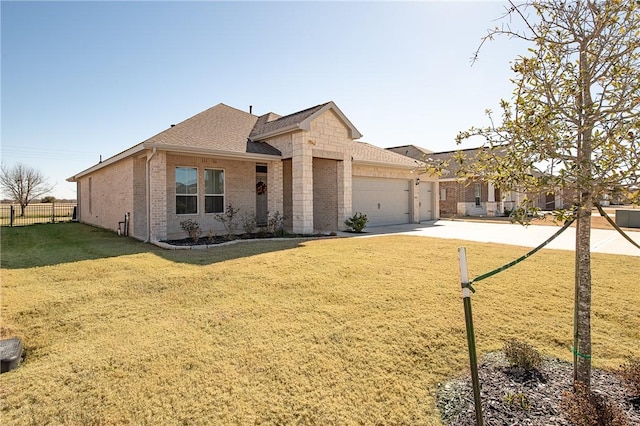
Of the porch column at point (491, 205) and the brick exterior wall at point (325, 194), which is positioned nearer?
the brick exterior wall at point (325, 194)

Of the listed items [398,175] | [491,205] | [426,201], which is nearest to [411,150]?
[491,205]

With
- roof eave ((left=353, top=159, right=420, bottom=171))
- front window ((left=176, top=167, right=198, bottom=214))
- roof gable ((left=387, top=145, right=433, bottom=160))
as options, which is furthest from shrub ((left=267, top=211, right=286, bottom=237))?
roof gable ((left=387, top=145, right=433, bottom=160))

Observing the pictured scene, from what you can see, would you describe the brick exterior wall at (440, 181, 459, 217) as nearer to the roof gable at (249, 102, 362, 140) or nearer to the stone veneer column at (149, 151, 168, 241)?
the roof gable at (249, 102, 362, 140)

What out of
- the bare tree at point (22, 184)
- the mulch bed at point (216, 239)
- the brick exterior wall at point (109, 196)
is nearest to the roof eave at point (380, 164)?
the mulch bed at point (216, 239)

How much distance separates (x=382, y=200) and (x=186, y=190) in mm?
10319

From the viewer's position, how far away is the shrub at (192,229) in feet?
37.8

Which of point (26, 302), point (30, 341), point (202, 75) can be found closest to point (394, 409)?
point (30, 341)

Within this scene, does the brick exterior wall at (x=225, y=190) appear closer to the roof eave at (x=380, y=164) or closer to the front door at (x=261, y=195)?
the front door at (x=261, y=195)

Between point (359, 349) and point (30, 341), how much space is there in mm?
3886

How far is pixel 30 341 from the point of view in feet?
12.6

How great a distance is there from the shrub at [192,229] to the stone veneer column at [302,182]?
157 inches

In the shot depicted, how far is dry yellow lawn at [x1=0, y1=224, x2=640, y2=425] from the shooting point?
2.68 meters

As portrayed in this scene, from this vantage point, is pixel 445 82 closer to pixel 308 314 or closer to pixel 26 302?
pixel 308 314

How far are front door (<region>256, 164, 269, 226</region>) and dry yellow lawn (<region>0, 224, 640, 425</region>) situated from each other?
791cm
